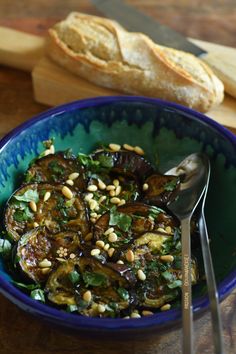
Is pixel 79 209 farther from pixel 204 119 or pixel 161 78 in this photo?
pixel 161 78

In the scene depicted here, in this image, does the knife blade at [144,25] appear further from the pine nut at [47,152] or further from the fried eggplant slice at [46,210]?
the fried eggplant slice at [46,210]

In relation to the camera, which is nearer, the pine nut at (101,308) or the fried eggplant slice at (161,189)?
the pine nut at (101,308)

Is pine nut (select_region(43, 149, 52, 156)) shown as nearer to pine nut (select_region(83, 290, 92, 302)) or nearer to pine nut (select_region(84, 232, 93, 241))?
pine nut (select_region(84, 232, 93, 241))

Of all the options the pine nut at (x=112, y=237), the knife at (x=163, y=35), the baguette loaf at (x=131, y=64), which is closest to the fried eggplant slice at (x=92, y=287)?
the pine nut at (x=112, y=237)

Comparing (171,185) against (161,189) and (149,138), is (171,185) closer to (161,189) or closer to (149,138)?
(161,189)

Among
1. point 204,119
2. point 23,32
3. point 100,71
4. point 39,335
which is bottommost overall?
point 39,335

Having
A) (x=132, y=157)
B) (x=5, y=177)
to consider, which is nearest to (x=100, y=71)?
(x=132, y=157)

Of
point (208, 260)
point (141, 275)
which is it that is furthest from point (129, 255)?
point (208, 260)
